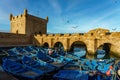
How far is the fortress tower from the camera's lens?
40.5 m

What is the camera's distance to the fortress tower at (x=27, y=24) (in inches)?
1594

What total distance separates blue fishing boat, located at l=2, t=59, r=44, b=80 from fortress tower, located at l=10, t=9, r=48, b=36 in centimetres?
2637

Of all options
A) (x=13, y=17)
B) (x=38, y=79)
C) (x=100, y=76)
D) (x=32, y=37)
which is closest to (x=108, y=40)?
(x=100, y=76)

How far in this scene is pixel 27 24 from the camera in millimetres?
40906

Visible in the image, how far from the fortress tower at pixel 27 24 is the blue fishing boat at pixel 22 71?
86.5 feet

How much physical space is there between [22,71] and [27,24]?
1137 inches

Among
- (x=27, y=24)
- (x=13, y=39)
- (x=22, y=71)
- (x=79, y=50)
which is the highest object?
(x=27, y=24)

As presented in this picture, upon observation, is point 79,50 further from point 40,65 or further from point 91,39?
point 40,65

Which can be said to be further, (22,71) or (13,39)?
(13,39)

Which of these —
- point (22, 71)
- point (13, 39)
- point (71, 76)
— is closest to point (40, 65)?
point (22, 71)

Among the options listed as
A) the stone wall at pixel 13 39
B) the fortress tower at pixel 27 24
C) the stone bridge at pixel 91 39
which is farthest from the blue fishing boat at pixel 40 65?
the fortress tower at pixel 27 24

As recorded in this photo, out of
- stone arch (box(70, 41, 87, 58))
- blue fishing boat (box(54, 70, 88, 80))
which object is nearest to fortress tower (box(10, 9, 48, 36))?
stone arch (box(70, 41, 87, 58))

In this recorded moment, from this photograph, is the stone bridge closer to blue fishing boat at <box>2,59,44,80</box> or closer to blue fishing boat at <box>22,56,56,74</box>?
blue fishing boat at <box>22,56,56,74</box>

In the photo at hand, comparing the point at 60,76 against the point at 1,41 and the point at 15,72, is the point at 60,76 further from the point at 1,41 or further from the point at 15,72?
the point at 1,41
